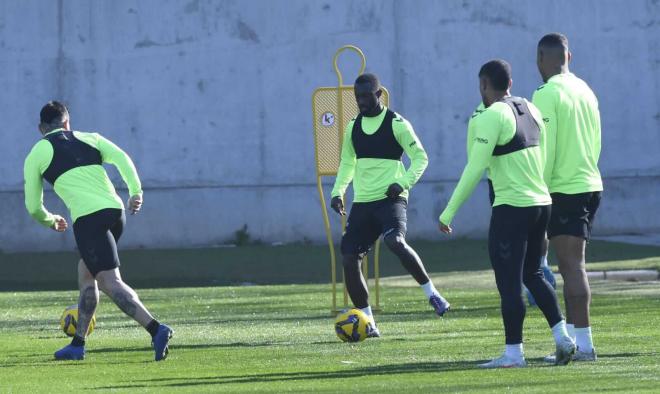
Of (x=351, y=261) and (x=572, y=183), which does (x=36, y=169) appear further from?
(x=572, y=183)

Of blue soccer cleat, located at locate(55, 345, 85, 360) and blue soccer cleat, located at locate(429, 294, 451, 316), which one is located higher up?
blue soccer cleat, located at locate(55, 345, 85, 360)

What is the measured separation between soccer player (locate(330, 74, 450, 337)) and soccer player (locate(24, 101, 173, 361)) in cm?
206

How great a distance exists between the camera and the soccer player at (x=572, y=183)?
10305 mm

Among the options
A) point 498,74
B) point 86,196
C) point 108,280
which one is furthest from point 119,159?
point 498,74

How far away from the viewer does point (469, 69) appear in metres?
26.1

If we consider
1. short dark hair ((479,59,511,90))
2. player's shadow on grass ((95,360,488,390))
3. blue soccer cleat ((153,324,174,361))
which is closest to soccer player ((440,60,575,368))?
short dark hair ((479,59,511,90))

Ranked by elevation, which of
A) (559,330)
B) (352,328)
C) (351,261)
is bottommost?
(352,328)

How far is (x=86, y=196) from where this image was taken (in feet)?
38.0

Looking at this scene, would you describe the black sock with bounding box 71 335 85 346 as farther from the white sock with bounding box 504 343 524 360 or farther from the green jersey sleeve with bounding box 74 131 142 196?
the white sock with bounding box 504 343 524 360

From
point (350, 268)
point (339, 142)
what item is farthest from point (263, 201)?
point (350, 268)

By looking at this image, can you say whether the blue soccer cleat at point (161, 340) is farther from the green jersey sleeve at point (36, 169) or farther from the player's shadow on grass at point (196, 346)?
the green jersey sleeve at point (36, 169)

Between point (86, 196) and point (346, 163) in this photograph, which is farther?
point (346, 163)

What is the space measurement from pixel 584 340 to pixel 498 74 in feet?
6.19

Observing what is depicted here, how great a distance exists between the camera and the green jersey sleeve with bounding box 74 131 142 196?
11578 millimetres
